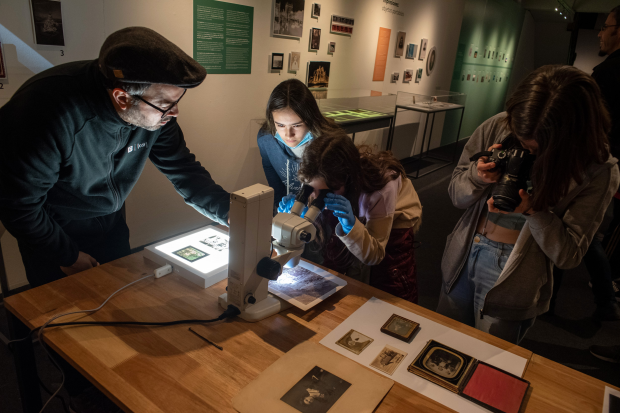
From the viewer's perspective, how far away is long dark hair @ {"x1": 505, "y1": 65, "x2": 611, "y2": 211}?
3.89 feet

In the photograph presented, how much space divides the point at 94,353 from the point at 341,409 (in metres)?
0.71

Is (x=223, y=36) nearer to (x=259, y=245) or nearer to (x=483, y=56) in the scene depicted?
(x=259, y=245)

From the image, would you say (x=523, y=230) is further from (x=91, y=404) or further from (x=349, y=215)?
(x=91, y=404)

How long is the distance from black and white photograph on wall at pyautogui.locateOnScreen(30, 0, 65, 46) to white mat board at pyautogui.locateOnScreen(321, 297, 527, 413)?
2.47 meters

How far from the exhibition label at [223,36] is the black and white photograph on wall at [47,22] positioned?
100 centimetres

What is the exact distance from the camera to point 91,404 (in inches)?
75.8

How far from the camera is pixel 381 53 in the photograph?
5.64 meters

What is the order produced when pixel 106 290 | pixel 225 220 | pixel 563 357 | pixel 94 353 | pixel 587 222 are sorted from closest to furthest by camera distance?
pixel 94 353 → pixel 587 222 → pixel 106 290 → pixel 225 220 → pixel 563 357

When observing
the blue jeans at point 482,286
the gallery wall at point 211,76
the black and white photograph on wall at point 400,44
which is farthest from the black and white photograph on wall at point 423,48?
the blue jeans at point 482,286

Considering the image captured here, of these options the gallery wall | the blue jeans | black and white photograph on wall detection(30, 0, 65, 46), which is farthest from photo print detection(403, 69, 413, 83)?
the blue jeans

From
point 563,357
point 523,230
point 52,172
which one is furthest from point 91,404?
point 563,357

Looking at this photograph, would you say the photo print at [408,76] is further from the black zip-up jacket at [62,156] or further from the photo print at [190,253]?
the photo print at [190,253]

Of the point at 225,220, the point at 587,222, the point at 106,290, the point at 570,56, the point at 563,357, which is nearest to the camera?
the point at 587,222

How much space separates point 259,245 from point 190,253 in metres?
0.50
